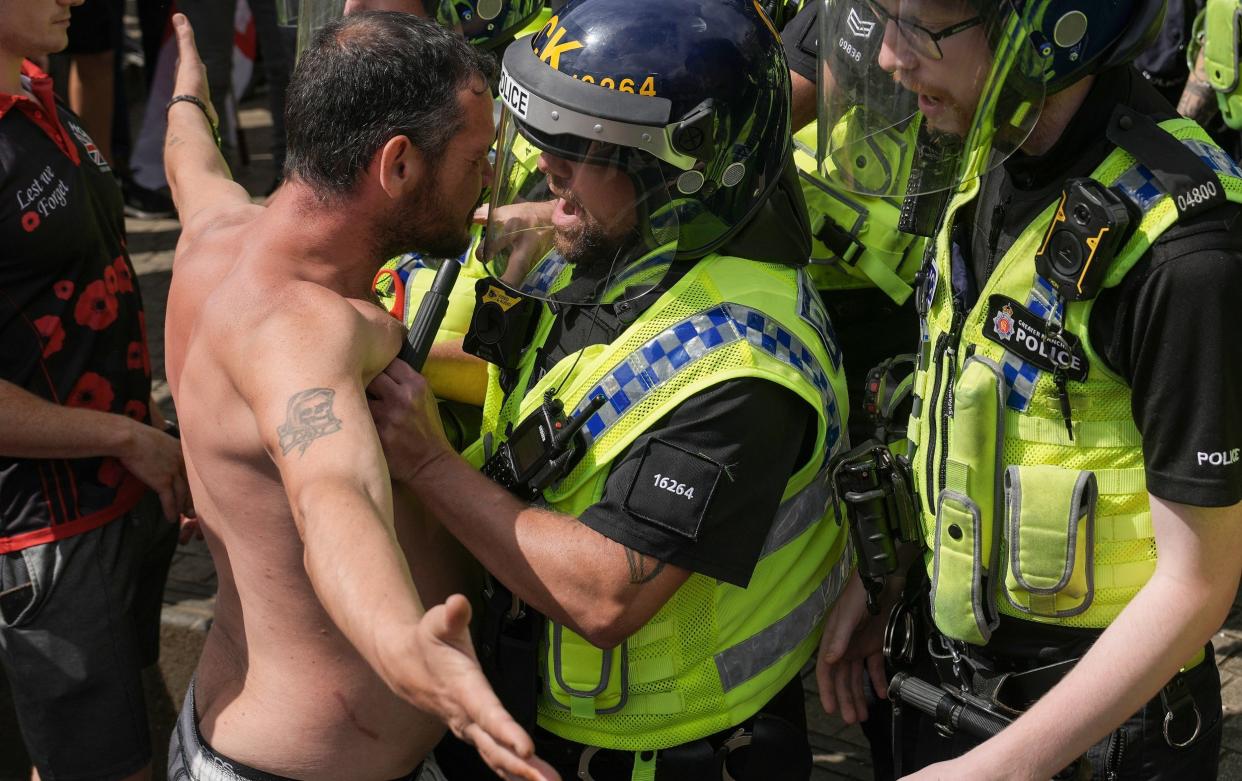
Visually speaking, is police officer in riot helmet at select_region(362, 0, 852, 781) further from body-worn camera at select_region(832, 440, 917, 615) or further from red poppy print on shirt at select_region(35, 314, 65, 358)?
red poppy print on shirt at select_region(35, 314, 65, 358)

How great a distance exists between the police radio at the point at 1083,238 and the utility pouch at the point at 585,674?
3.05ft

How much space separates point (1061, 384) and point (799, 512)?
1.83 ft

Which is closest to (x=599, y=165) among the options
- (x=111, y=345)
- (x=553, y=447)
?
(x=553, y=447)

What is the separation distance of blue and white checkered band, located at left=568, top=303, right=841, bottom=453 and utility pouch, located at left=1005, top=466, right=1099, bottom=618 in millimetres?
365

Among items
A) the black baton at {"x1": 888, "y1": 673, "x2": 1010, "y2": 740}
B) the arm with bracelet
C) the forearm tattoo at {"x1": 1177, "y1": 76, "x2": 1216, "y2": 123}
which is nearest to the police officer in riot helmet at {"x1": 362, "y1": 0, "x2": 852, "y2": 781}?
the black baton at {"x1": 888, "y1": 673, "x2": 1010, "y2": 740}

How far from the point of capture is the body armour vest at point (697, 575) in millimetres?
2127

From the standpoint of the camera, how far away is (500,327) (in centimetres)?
246

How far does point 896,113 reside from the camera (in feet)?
7.11

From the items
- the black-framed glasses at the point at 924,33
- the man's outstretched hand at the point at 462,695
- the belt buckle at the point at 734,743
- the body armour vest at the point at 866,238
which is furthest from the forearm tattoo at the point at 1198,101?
the man's outstretched hand at the point at 462,695

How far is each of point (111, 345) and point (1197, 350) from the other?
2409 mm

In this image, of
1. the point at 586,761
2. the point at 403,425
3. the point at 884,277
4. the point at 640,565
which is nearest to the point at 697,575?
the point at 640,565

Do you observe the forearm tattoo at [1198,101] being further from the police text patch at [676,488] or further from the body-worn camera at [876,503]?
the police text patch at [676,488]

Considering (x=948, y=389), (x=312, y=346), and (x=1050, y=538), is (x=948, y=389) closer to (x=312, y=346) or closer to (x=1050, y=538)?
(x=1050, y=538)

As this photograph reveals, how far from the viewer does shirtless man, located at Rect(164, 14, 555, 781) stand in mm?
2158
